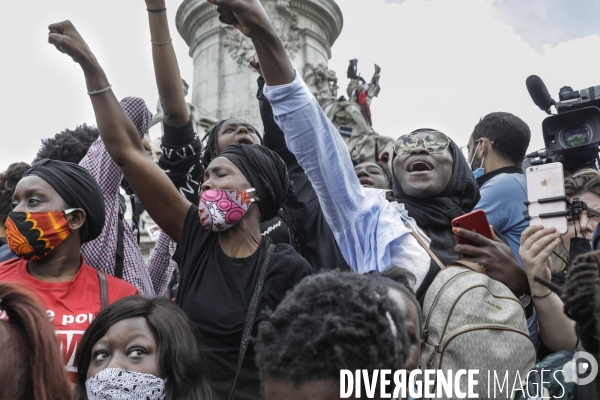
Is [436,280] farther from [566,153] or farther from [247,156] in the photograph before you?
[566,153]

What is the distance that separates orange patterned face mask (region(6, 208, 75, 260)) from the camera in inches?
141

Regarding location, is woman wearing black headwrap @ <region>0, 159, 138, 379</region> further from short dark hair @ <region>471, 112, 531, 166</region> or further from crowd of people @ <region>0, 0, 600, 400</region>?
short dark hair @ <region>471, 112, 531, 166</region>

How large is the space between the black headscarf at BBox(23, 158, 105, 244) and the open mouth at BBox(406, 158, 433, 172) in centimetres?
175

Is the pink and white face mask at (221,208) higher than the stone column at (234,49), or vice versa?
the stone column at (234,49)

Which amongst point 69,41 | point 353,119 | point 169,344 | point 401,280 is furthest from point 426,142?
point 353,119

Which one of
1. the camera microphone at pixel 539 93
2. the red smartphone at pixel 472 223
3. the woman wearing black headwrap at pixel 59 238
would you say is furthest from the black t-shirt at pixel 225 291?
the camera microphone at pixel 539 93

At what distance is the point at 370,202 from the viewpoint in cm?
362

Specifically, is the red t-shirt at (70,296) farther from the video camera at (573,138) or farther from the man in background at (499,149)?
the video camera at (573,138)

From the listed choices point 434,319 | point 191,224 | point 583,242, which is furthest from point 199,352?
point 583,242

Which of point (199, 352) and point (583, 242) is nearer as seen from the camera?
point (199, 352)

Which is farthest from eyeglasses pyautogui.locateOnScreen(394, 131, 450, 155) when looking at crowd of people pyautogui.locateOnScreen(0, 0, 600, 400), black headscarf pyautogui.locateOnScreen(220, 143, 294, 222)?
black headscarf pyautogui.locateOnScreen(220, 143, 294, 222)

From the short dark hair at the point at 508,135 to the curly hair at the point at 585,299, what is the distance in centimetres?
329

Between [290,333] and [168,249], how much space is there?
287cm

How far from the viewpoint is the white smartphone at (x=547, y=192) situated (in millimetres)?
2996
